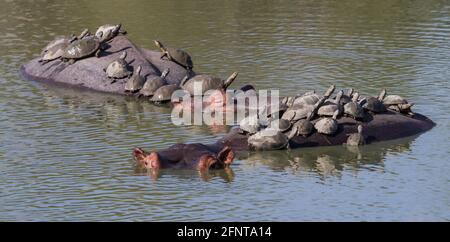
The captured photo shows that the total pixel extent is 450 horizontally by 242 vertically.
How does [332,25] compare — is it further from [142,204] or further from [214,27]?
[142,204]

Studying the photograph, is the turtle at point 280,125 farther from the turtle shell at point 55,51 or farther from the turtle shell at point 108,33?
the turtle shell at point 55,51

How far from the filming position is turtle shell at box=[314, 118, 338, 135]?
55.4ft

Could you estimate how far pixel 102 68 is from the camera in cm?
2222

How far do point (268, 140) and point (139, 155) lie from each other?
210 centimetres

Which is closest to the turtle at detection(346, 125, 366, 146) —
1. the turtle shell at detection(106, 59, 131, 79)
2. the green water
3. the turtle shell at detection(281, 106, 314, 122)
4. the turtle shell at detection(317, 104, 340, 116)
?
the green water

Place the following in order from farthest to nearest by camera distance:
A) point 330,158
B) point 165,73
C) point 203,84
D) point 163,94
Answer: point 165,73, point 163,94, point 203,84, point 330,158

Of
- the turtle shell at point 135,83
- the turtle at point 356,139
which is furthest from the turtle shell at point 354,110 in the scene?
the turtle shell at point 135,83

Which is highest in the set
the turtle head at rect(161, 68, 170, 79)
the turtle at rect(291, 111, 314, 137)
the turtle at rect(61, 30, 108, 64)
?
the turtle at rect(61, 30, 108, 64)

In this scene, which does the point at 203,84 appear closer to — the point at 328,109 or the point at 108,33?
the point at 108,33

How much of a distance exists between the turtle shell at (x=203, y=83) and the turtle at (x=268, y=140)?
11.7 feet

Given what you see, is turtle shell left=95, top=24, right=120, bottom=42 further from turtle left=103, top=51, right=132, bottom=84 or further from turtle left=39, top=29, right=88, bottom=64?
turtle left=103, top=51, right=132, bottom=84

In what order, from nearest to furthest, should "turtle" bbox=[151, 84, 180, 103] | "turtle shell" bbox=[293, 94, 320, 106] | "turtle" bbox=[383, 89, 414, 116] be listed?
"turtle shell" bbox=[293, 94, 320, 106]
"turtle" bbox=[383, 89, 414, 116]
"turtle" bbox=[151, 84, 180, 103]

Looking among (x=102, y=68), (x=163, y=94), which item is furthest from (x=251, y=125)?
(x=102, y=68)

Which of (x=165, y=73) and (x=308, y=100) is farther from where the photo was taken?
(x=165, y=73)
